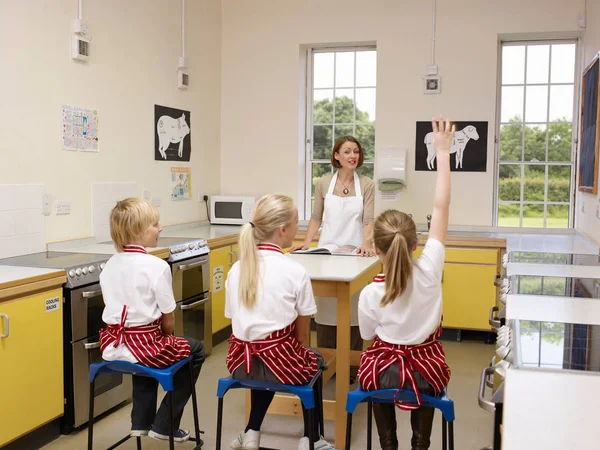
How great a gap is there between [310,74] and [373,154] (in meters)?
0.93

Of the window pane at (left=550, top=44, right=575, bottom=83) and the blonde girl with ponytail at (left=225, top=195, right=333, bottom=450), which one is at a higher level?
the window pane at (left=550, top=44, right=575, bottom=83)

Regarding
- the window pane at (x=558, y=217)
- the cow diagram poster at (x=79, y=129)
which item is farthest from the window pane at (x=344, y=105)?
the cow diagram poster at (x=79, y=129)

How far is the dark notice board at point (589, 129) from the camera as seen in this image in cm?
405

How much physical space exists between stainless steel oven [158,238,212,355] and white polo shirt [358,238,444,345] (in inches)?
80.9

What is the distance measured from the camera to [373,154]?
572cm

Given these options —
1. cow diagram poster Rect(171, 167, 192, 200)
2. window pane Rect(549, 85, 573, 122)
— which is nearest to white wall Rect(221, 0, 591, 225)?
window pane Rect(549, 85, 573, 122)

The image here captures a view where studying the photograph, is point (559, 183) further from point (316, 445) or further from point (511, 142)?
point (316, 445)

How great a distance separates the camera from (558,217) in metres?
5.32

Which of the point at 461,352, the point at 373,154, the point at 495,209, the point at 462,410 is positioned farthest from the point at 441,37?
the point at 462,410

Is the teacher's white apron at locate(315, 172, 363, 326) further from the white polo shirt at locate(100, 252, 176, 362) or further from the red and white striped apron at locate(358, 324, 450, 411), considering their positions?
the red and white striped apron at locate(358, 324, 450, 411)

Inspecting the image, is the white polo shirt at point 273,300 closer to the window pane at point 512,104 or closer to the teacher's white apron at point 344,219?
the teacher's white apron at point 344,219

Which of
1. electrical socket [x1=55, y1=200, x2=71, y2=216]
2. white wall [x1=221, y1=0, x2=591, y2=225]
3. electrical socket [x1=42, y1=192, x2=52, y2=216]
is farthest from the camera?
white wall [x1=221, y1=0, x2=591, y2=225]

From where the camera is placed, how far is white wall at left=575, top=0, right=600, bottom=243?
13.9ft

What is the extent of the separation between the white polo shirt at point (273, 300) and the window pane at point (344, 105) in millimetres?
3688
